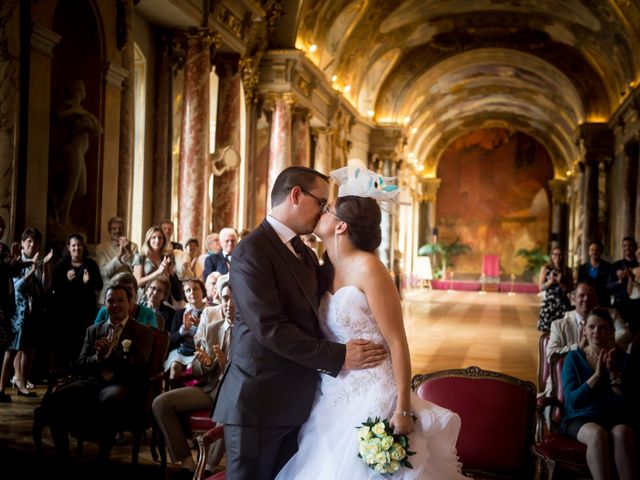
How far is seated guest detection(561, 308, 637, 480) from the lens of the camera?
4836 millimetres

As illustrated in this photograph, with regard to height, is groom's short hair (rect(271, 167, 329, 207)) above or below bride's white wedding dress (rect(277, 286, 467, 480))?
above

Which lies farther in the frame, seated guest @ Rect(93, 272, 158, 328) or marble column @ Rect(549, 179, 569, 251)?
marble column @ Rect(549, 179, 569, 251)

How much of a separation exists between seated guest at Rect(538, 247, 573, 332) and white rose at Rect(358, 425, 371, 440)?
26.7ft

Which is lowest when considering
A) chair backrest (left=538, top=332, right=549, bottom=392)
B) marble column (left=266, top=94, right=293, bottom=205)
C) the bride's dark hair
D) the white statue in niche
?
chair backrest (left=538, top=332, right=549, bottom=392)

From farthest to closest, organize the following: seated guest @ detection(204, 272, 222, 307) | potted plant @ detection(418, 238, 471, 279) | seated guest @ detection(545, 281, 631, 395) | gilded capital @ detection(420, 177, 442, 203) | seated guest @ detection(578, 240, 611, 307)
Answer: gilded capital @ detection(420, 177, 442, 203), potted plant @ detection(418, 238, 471, 279), seated guest @ detection(578, 240, 611, 307), seated guest @ detection(204, 272, 222, 307), seated guest @ detection(545, 281, 631, 395)

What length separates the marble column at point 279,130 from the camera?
18.0 metres

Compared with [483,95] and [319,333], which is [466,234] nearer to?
[483,95]

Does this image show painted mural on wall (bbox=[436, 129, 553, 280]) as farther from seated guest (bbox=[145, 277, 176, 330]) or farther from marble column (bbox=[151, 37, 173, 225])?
seated guest (bbox=[145, 277, 176, 330])

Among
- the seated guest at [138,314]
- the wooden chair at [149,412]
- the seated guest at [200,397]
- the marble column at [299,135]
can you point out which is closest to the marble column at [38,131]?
the seated guest at [138,314]

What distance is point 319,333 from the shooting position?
3307mm

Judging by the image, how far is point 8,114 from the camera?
794 cm

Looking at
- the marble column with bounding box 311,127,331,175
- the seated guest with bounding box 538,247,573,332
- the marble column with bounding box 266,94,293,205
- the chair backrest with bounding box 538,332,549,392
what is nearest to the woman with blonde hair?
the chair backrest with bounding box 538,332,549,392

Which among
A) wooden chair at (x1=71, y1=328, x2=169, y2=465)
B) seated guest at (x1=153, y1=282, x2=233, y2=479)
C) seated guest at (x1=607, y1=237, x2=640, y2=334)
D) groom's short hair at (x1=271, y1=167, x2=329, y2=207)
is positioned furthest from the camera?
seated guest at (x1=607, y1=237, x2=640, y2=334)

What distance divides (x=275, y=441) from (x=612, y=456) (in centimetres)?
276
